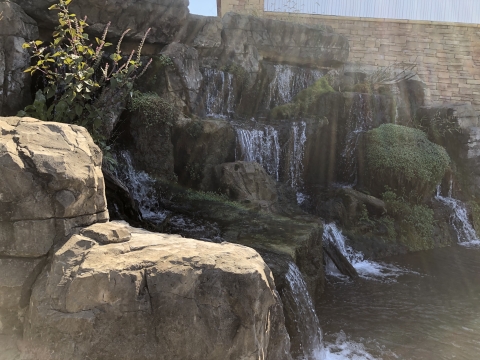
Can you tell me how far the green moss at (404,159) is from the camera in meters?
10.5

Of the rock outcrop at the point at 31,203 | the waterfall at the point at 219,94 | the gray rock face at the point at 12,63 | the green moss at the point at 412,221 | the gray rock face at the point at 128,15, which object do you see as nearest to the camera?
the rock outcrop at the point at 31,203

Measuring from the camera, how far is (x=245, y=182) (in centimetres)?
876

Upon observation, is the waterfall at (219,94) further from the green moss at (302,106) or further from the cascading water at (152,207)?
the cascading water at (152,207)

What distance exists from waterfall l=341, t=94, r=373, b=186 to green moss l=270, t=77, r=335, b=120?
3.15 feet

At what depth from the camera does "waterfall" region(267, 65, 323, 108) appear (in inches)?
515

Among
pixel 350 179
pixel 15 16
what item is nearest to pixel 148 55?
pixel 15 16

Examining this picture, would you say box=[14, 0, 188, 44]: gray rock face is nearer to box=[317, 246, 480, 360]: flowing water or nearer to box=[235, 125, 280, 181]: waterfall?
box=[235, 125, 280, 181]: waterfall

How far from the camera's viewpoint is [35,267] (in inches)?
113

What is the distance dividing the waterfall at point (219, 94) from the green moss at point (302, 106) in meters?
1.32

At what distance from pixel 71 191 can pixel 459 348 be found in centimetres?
520

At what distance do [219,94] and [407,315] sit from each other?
26.1 feet

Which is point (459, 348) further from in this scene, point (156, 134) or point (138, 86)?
point (138, 86)

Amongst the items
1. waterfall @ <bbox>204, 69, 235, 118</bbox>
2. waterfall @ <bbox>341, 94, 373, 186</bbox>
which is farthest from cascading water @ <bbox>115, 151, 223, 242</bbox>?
waterfall @ <bbox>341, 94, 373, 186</bbox>

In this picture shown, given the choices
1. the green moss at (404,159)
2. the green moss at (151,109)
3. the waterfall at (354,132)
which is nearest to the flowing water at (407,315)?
the green moss at (404,159)
